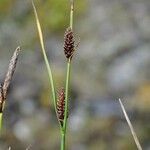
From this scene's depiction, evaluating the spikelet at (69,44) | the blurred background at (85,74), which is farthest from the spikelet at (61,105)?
the blurred background at (85,74)

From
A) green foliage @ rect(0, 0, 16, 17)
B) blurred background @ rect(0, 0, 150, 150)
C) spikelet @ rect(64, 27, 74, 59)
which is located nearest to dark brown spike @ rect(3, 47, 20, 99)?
spikelet @ rect(64, 27, 74, 59)

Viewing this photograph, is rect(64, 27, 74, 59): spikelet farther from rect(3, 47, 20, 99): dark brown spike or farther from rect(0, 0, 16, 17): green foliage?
rect(0, 0, 16, 17): green foliage

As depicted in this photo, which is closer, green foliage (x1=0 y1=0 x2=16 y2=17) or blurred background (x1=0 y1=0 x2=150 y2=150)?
blurred background (x1=0 y1=0 x2=150 y2=150)

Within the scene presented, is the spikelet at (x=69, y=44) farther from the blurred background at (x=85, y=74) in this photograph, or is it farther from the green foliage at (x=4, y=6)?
the green foliage at (x=4, y=6)

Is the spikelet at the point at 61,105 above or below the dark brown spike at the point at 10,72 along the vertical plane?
below

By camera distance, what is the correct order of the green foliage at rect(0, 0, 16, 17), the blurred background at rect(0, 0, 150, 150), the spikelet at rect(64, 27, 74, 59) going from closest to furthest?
the spikelet at rect(64, 27, 74, 59) → the blurred background at rect(0, 0, 150, 150) → the green foliage at rect(0, 0, 16, 17)

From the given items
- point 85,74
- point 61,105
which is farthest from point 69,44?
point 85,74

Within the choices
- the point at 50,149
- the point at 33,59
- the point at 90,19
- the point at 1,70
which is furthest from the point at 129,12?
the point at 50,149

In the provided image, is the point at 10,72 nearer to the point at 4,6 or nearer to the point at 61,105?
the point at 61,105
